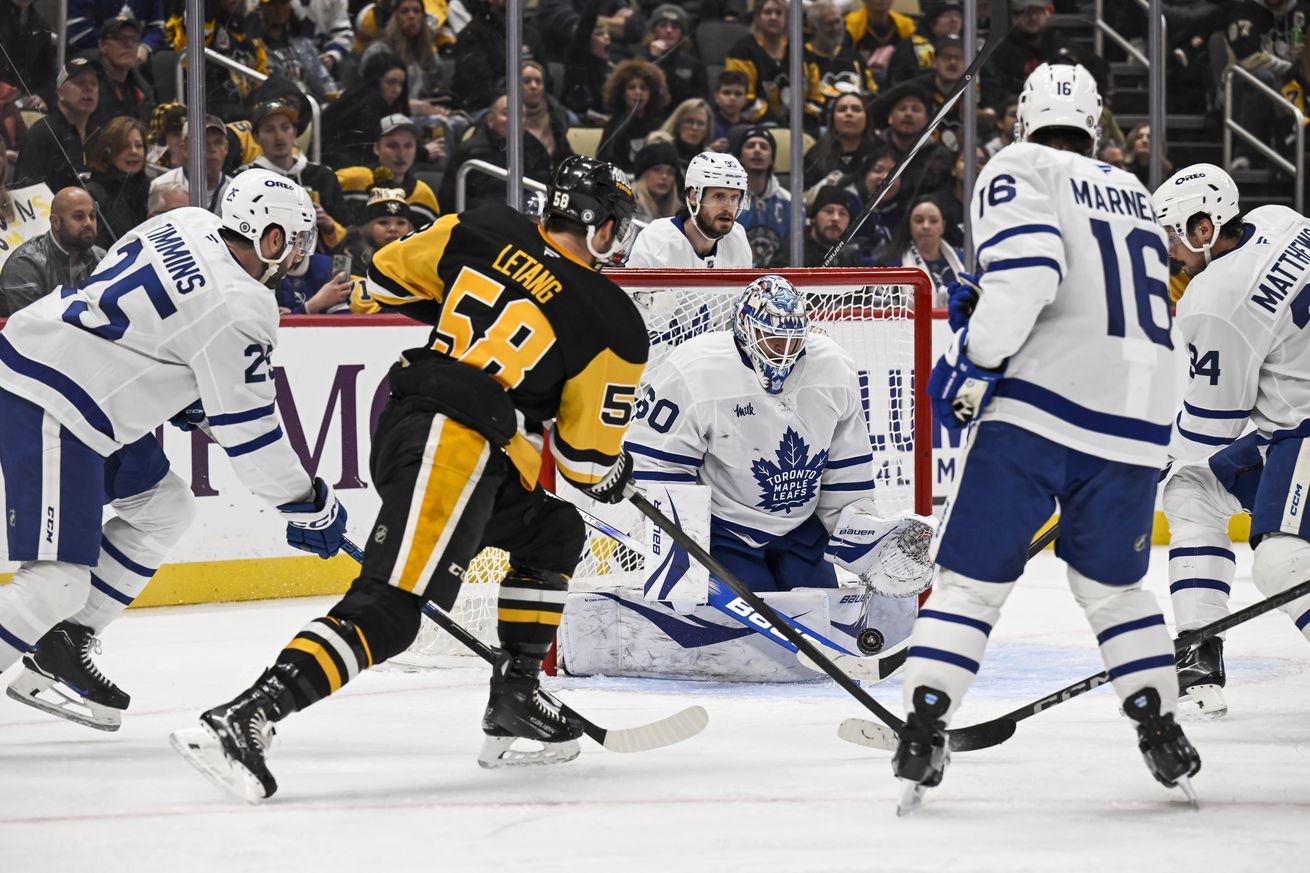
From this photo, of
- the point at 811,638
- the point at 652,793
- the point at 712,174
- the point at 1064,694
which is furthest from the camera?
the point at 712,174

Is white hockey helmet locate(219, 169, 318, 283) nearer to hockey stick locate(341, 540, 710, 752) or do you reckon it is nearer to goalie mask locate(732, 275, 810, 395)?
hockey stick locate(341, 540, 710, 752)

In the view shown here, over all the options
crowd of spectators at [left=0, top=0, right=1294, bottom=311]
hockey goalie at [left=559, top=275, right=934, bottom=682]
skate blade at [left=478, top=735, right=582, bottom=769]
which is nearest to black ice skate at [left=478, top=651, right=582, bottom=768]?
skate blade at [left=478, top=735, right=582, bottom=769]

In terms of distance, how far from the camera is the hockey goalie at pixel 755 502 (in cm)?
418

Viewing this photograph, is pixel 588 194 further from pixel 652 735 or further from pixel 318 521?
pixel 652 735

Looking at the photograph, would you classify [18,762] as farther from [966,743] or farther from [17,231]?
[17,231]

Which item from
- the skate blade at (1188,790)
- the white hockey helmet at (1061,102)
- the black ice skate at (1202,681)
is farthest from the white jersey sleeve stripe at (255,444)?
the black ice skate at (1202,681)

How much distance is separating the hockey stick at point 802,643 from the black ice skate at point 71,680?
1.18m

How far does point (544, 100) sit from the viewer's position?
6.53 meters

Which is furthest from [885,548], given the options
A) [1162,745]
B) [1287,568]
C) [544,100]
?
[544,100]

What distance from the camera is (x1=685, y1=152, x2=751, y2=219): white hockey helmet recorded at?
5383 mm

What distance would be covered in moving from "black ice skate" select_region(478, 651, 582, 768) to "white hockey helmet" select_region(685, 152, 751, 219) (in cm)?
239

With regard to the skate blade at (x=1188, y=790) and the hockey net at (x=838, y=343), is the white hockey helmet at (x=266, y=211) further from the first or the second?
the skate blade at (x=1188, y=790)

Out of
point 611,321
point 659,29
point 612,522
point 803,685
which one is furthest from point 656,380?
point 659,29

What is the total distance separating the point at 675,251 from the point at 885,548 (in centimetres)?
158
